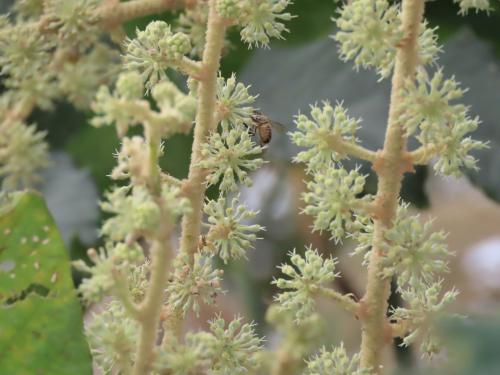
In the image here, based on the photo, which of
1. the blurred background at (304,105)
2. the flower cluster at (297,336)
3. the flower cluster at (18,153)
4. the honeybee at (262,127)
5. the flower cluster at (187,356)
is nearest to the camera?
the flower cluster at (297,336)

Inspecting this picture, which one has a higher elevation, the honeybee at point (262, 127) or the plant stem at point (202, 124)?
the plant stem at point (202, 124)

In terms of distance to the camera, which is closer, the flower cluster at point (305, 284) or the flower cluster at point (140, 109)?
the flower cluster at point (140, 109)

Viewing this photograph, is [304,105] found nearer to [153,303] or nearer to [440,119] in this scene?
[440,119]

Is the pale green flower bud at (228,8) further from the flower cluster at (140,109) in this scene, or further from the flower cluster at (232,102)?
the flower cluster at (140,109)

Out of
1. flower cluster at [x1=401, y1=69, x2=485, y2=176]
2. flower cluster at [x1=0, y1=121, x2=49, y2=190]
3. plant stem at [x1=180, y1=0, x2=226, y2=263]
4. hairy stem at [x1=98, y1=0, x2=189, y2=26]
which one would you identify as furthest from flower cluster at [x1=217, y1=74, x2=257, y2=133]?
flower cluster at [x1=0, y1=121, x2=49, y2=190]

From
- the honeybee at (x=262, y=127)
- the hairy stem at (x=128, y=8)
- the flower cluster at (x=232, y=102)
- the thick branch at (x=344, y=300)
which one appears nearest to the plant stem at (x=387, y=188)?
the thick branch at (x=344, y=300)

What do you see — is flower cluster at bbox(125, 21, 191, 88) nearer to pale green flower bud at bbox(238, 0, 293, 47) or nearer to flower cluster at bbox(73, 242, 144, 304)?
pale green flower bud at bbox(238, 0, 293, 47)

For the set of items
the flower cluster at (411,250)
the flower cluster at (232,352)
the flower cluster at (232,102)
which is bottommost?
the flower cluster at (232,352)
